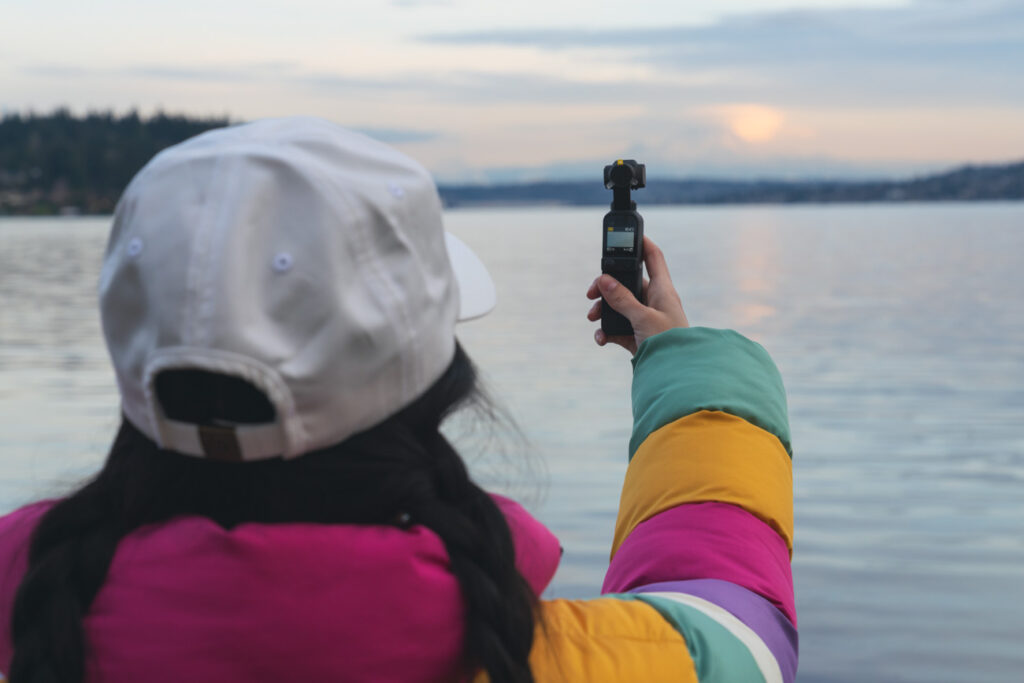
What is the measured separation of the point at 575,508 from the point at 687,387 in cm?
470

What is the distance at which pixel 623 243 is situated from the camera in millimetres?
2023

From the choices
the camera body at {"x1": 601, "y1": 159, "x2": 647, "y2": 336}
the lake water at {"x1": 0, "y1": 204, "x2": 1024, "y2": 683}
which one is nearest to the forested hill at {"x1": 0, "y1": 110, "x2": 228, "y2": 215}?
the lake water at {"x1": 0, "y1": 204, "x2": 1024, "y2": 683}

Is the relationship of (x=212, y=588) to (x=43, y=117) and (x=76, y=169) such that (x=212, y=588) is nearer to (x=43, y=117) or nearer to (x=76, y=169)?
(x=76, y=169)

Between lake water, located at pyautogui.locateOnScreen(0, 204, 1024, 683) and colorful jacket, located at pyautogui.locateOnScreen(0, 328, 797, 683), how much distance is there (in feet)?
0.79

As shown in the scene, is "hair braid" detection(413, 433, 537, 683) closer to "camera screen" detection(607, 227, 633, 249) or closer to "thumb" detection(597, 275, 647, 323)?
"thumb" detection(597, 275, 647, 323)

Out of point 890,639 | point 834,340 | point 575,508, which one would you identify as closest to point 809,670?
point 890,639

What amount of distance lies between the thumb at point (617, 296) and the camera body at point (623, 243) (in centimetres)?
2

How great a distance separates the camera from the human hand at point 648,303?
74.3 inches

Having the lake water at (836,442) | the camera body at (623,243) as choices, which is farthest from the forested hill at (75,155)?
the camera body at (623,243)

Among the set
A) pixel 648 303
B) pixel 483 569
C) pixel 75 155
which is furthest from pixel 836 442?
pixel 75 155

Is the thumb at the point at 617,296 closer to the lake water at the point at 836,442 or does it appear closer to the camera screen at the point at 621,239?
the camera screen at the point at 621,239

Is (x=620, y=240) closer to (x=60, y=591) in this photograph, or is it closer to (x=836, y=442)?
(x=60, y=591)

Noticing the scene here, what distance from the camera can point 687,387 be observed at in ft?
5.28

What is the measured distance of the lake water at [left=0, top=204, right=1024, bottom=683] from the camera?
4.52 m
